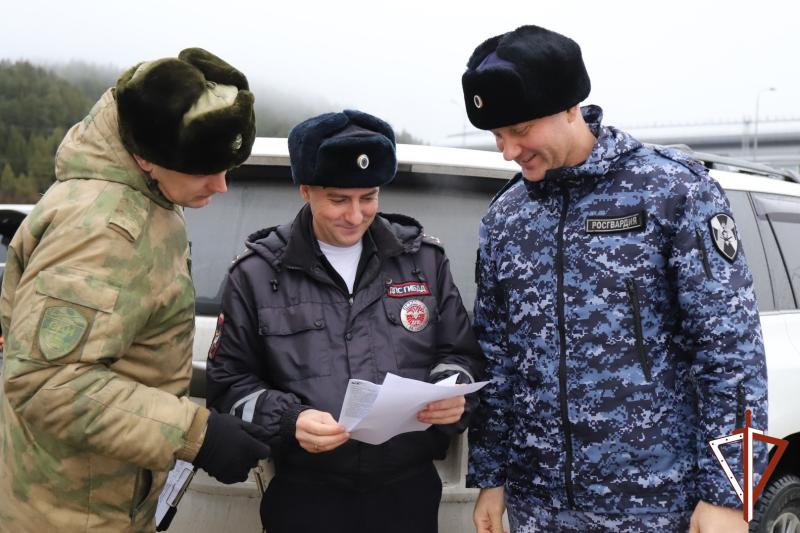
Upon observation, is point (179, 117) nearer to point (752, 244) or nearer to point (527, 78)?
point (527, 78)

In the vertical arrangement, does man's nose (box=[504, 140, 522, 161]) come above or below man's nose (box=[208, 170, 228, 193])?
above

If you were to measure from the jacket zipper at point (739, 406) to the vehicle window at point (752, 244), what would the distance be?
1521 mm

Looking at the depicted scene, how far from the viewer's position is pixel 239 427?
6.56ft

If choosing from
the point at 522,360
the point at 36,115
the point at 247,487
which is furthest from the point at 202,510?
the point at 36,115

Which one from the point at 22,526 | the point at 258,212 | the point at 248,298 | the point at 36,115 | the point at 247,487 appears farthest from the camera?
the point at 36,115

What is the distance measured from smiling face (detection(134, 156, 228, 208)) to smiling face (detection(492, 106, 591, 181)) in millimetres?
725

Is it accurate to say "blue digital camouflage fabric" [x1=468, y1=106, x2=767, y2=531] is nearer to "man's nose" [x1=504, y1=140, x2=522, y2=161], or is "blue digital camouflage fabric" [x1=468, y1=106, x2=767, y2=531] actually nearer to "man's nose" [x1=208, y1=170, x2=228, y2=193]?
"man's nose" [x1=504, y1=140, x2=522, y2=161]

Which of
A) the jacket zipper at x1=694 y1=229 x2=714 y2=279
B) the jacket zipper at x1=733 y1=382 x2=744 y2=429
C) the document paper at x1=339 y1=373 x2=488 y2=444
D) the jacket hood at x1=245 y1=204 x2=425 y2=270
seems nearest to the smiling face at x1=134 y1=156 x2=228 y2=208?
the jacket hood at x1=245 y1=204 x2=425 y2=270

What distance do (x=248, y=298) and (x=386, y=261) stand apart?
0.39 m

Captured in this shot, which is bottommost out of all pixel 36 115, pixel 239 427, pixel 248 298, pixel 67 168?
pixel 36 115

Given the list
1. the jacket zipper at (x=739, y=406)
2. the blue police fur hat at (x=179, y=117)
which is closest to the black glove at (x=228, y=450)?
the blue police fur hat at (x=179, y=117)

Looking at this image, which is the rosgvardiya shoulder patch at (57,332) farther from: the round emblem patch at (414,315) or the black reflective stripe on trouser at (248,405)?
the round emblem patch at (414,315)

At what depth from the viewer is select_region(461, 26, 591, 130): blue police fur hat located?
2.00m

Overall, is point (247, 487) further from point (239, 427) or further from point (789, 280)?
point (789, 280)
